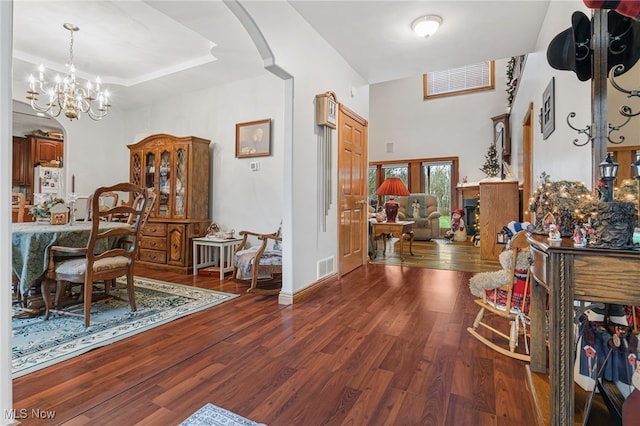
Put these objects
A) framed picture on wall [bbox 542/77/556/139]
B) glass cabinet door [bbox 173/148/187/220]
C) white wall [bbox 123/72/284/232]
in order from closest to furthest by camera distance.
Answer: framed picture on wall [bbox 542/77/556/139]
white wall [bbox 123/72/284/232]
glass cabinet door [bbox 173/148/187/220]

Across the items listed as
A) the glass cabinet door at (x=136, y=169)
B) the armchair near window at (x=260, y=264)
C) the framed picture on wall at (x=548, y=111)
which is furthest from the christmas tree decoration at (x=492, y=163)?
the glass cabinet door at (x=136, y=169)

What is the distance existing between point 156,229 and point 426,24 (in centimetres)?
415

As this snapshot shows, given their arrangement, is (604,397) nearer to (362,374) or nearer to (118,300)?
(362,374)

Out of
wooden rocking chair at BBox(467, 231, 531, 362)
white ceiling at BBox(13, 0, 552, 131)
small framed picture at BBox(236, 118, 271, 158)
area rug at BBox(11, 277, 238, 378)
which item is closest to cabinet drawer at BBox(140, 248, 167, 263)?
area rug at BBox(11, 277, 238, 378)

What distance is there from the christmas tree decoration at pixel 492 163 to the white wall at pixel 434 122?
0.33 m

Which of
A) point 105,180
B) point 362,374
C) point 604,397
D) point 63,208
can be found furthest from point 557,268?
point 105,180

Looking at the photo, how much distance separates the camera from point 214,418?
1343 millimetres

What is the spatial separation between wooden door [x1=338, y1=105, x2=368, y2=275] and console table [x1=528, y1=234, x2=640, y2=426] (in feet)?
9.00

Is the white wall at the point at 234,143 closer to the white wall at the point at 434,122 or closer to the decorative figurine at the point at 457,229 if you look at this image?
the decorative figurine at the point at 457,229

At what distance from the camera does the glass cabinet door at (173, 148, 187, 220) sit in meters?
4.33

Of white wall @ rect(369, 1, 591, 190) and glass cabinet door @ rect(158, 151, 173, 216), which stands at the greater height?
white wall @ rect(369, 1, 591, 190)

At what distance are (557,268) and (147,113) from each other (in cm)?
602

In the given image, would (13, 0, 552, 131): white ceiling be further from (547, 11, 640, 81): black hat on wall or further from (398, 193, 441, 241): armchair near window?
(398, 193, 441, 241): armchair near window

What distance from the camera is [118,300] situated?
2926mm
